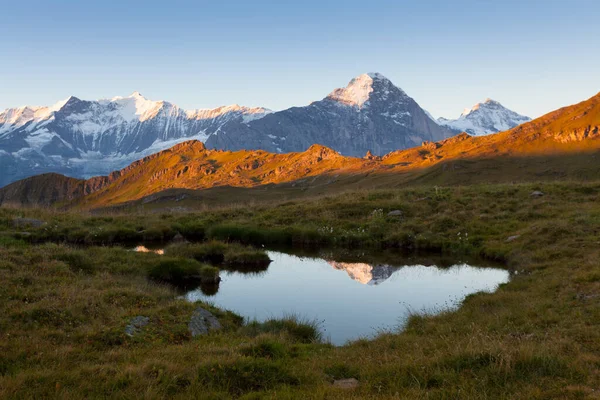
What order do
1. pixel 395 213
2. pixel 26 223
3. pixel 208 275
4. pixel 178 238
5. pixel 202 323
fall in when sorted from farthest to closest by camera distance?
pixel 395 213 < pixel 178 238 < pixel 26 223 < pixel 208 275 < pixel 202 323

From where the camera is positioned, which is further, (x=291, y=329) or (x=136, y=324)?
(x=291, y=329)

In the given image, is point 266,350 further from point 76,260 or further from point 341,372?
point 76,260

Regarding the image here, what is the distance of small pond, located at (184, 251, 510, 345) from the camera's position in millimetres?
18562

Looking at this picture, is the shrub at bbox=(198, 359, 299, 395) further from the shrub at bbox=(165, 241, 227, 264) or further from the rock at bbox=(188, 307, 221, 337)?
the shrub at bbox=(165, 241, 227, 264)

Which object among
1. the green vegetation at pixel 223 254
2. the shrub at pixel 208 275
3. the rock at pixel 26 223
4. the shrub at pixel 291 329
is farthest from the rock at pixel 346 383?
the rock at pixel 26 223

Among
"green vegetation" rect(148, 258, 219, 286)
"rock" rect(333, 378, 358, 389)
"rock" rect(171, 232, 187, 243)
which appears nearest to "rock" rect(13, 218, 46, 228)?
"rock" rect(171, 232, 187, 243)

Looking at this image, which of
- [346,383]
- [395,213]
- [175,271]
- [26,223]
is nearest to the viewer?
[346,383]

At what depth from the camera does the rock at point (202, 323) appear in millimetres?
14305

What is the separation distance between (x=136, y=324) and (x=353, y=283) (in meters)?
14.1

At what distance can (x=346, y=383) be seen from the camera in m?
9.79

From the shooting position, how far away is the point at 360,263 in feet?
96.6

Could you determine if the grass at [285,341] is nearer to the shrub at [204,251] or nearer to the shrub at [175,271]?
the shrub at [175,271]

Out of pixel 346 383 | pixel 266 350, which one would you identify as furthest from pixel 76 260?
pixel 346 383

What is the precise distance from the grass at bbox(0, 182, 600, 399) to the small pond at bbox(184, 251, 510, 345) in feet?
6.44
